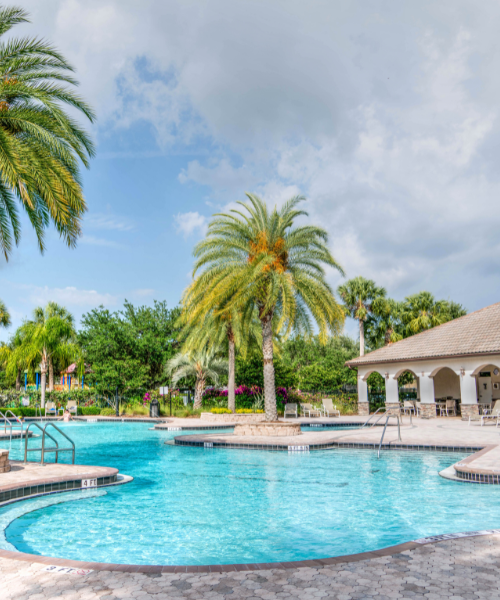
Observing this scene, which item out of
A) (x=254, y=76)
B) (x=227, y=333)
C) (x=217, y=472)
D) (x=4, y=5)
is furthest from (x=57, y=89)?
(x=227, y=333)


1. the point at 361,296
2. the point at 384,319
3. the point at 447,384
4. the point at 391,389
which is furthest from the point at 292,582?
the point at 361,296

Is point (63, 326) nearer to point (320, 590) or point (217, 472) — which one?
point (217, 472)

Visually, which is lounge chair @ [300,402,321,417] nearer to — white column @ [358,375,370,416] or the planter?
white column @ [358,375,370,416]

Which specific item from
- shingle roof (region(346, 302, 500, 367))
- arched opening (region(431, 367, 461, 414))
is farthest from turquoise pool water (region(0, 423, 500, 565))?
arched opening (region(431, 367, 461, 414))

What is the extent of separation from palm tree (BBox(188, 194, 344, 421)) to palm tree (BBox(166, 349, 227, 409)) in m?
11.5

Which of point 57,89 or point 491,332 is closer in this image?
point 57,89

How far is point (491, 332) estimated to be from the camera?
974 inches

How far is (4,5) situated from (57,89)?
191 cm

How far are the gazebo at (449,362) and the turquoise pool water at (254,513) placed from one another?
13286mm

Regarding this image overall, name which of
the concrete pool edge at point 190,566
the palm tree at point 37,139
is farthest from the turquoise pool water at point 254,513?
the palm tree at point 37,139

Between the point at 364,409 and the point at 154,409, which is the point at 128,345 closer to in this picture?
the point at 154,409

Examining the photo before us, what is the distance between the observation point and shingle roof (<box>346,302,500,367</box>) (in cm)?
2394

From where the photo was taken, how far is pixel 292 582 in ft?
12.2

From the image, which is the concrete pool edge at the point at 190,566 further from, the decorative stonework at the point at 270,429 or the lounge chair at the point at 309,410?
the lounge chair at the point at 309,410
